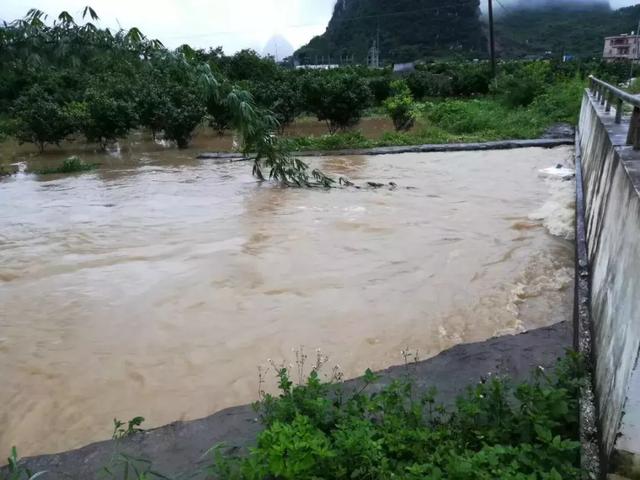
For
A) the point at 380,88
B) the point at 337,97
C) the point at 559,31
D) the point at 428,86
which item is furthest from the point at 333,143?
the point at 559,31

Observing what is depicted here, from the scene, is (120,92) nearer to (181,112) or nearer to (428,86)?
(181,112)

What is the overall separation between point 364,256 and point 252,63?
23.4 metres

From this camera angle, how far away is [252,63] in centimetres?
2736

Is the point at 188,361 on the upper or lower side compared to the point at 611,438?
lower

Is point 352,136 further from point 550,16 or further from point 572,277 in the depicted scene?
point 550,16

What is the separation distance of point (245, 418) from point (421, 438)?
1292 mm

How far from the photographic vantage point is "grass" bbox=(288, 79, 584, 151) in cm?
1553

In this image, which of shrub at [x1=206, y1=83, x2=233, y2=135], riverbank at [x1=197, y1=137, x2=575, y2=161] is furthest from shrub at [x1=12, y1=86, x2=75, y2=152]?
riverbank at [x1=197, y1=137, x2=575, y2=161]

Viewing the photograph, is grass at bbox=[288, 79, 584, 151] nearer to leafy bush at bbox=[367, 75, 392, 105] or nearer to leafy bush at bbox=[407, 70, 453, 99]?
leafy bush at bbox=[367, 75, 392, 105]

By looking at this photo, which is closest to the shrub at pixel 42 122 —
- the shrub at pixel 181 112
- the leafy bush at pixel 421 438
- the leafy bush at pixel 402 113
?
the shrub at pixel 181 112

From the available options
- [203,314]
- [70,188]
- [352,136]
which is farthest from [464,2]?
[203,314]

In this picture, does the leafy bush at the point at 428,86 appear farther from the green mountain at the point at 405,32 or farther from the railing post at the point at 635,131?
the green mountain at the point at 405,32

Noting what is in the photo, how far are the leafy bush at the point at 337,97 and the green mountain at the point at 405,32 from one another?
53.1 meters

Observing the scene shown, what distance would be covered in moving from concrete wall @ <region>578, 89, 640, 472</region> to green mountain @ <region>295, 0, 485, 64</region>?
69388mm
